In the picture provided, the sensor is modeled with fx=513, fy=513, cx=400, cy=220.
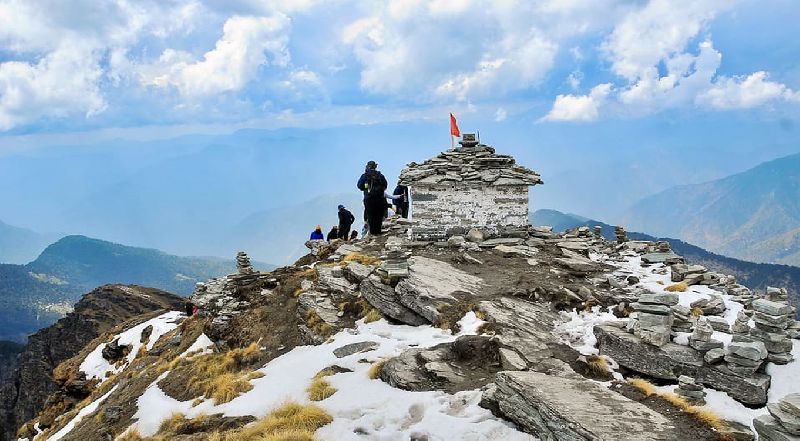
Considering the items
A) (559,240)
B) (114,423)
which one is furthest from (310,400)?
(559,240)

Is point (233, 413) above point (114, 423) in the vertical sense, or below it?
above

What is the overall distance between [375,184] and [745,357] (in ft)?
60.1

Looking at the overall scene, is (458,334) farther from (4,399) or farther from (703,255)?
(703,255)

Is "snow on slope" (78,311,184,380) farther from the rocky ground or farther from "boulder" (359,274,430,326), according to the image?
"boulder" (359,274,430,326)

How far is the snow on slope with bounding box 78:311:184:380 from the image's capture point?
29.9 m

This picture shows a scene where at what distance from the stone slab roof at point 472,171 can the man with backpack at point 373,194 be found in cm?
126

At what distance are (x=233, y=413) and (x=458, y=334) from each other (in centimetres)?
613

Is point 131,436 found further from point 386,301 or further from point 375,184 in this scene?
point 375,184

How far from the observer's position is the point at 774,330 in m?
11.1

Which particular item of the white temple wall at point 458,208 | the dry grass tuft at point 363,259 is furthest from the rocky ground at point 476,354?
the white temple wall at point 458,208

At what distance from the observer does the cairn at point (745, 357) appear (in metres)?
10.4

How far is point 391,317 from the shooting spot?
16.0 m

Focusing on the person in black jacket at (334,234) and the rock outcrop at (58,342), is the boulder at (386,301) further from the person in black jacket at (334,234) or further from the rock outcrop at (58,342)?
the rock outcrop at (58,342)

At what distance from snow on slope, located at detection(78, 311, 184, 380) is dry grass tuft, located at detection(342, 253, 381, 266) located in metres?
15.3
